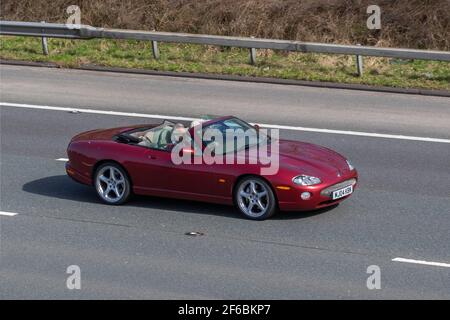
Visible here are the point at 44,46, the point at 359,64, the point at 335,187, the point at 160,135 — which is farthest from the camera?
the point at 44,46

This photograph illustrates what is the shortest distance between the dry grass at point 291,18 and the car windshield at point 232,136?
39.3 feet

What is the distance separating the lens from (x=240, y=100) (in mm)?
22203

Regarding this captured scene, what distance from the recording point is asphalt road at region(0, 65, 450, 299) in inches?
474

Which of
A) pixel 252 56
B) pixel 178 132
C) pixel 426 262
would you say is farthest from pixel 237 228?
pixel 252 56

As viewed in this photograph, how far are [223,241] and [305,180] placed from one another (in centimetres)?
151

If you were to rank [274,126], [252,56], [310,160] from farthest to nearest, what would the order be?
1. [252,56]
2. [274,126]
3. [310,160]

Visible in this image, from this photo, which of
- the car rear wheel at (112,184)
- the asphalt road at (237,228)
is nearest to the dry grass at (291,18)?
the asphalt road at (237,228)

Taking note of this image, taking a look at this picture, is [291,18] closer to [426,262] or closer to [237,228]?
[237,228]

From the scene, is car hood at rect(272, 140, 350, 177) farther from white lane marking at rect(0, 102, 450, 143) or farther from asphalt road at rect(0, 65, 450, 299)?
white lane marking at rect(0, 102, 450, 143)

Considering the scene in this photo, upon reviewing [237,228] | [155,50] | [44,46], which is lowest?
[237,228]

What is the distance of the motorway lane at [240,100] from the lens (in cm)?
2041

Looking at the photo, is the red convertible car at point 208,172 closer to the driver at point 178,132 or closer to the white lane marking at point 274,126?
the driver at point 178,132
